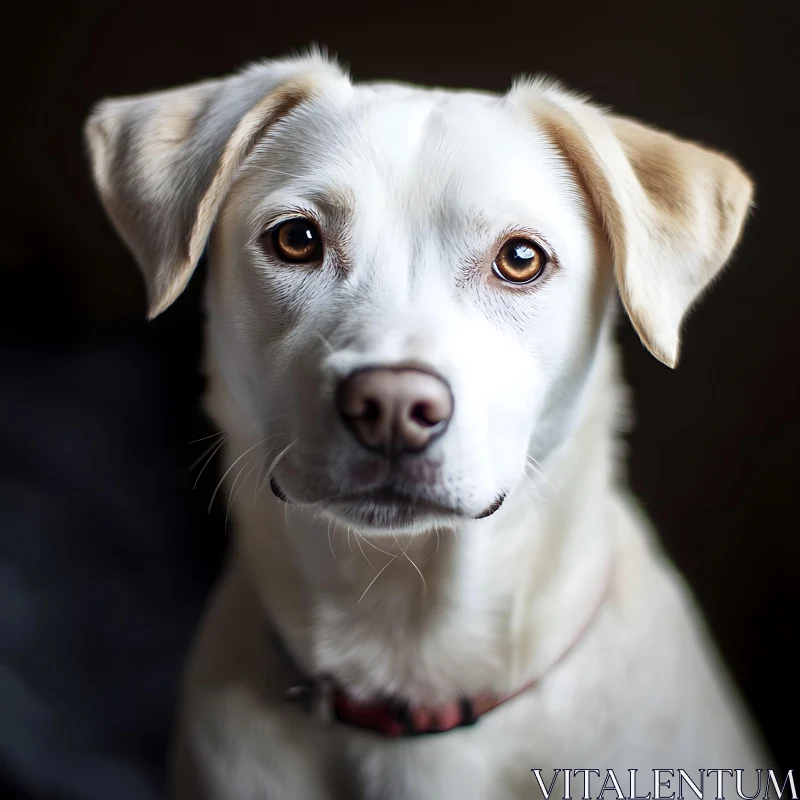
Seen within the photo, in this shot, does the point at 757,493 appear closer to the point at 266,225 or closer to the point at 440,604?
the point at 440,604

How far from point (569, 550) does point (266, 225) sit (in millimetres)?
625

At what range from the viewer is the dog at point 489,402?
109 cm

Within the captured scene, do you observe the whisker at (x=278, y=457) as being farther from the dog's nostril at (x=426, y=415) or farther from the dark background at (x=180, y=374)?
the dark background at (x=180, y=374)

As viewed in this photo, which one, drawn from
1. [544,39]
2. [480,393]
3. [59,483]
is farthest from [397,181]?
[59,483]

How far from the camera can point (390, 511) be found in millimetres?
1035

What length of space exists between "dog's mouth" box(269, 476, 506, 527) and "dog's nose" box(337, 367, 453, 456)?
2.8 inches

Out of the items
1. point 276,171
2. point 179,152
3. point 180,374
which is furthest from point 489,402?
point 180,374

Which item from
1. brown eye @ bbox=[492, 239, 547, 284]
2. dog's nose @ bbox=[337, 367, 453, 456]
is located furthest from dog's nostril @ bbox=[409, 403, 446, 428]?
brown eye @ bbox=[492, 239, 547, 284]

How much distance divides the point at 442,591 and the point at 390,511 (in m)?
0.25

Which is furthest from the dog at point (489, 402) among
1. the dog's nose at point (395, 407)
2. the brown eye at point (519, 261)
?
the dog's nose at point (395, 407)

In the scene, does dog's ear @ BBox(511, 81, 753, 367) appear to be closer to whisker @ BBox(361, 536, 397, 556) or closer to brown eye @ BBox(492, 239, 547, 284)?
brown eye @ BBox(492, 239, 547, 284)

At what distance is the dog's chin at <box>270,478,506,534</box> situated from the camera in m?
1.01

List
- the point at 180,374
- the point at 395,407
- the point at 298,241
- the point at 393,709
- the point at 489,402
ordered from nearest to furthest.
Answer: the point at 395,407 → the point at 489,402 → the point at 298,241 → the point at 393,709 → the point at 180,374

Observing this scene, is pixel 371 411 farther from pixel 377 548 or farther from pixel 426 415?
pixel 377 548
